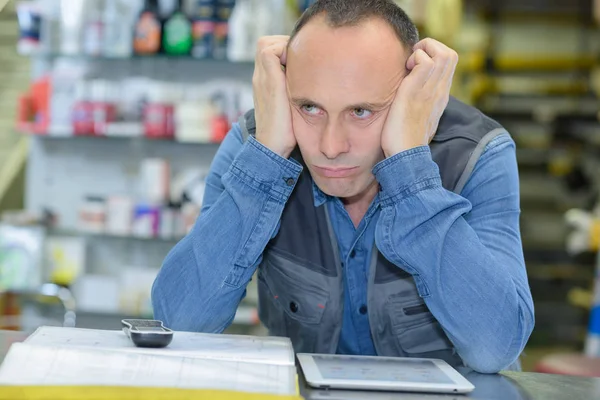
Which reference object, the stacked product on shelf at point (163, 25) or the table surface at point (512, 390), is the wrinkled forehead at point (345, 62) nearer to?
the table surface at point (512, 390)

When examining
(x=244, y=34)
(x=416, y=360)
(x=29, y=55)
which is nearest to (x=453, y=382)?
(x=416, y=360)

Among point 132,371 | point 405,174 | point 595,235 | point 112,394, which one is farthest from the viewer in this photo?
point 595,235

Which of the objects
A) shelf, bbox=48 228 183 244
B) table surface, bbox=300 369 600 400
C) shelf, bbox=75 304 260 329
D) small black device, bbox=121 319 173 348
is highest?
small black device, bbox=121 319 173 348

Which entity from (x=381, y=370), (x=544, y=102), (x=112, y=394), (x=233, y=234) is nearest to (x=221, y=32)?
(x=233, y=234)

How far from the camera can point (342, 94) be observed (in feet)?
5.10

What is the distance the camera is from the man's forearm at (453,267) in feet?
5.08

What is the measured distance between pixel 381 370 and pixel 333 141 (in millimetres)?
465

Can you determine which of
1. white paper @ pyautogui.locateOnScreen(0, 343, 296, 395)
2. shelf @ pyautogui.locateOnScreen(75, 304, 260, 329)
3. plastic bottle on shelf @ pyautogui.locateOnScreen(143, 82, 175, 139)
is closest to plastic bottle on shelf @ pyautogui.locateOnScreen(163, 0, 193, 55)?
plastic bottle on shelf @ pyautogui.locateOnScreen(143, 82, 175, 139)

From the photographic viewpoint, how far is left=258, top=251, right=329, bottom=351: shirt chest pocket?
1.74 m

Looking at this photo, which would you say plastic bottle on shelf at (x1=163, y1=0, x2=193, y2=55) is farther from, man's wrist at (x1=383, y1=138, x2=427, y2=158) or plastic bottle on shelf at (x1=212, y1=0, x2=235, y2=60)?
man's wrist at (x1=383, y1=138, x2=427, y2=158)

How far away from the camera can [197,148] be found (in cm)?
443

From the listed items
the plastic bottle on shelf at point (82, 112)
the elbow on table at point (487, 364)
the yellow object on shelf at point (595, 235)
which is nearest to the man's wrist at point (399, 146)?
the elbow on table at point (487, 364)

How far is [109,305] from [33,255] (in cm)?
48

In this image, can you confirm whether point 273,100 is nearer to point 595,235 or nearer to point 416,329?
point 416,329
